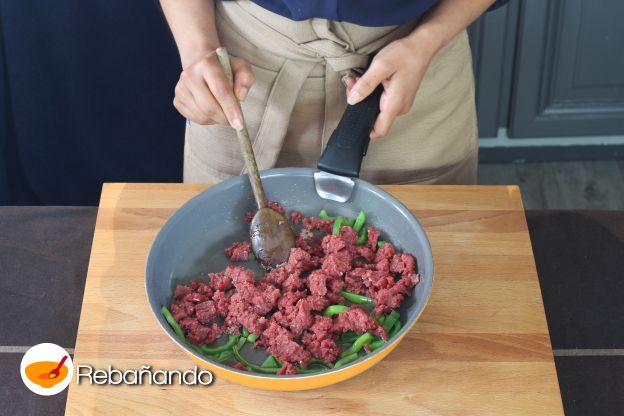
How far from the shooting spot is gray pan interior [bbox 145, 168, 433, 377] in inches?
40.9

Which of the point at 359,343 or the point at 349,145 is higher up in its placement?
the point at 349,145

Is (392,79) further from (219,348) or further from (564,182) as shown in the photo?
(564,182)

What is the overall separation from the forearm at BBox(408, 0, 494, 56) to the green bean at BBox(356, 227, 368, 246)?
0.95ft

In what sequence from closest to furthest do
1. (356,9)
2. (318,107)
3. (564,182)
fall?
(356,9), (318,107), (564,182)

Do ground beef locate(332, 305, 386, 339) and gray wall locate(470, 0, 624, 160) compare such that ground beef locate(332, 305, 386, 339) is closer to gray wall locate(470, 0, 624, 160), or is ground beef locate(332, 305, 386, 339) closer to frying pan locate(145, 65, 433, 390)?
frying pan locate(145, 65, 433, 390)

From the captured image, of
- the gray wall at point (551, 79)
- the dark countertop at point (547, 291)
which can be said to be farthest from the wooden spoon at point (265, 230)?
the gray wall at point (551, 79)

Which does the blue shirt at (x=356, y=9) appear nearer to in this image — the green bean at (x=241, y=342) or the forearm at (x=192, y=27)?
the forearm at (x=192, y=27)

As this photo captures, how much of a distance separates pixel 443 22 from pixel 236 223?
1.46ft

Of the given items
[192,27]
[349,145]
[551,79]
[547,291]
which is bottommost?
[551,79]

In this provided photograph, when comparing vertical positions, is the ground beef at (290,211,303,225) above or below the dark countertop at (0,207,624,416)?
above

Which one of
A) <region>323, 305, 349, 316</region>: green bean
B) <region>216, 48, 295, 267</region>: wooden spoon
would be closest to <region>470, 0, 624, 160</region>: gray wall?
<region>216, 48, 295, 267</region>: wooden spoon

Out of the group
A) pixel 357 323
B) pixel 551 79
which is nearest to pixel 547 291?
pixel 357 323

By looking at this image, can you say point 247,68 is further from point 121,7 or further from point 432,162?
point 121,7

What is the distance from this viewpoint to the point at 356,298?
1.04m
